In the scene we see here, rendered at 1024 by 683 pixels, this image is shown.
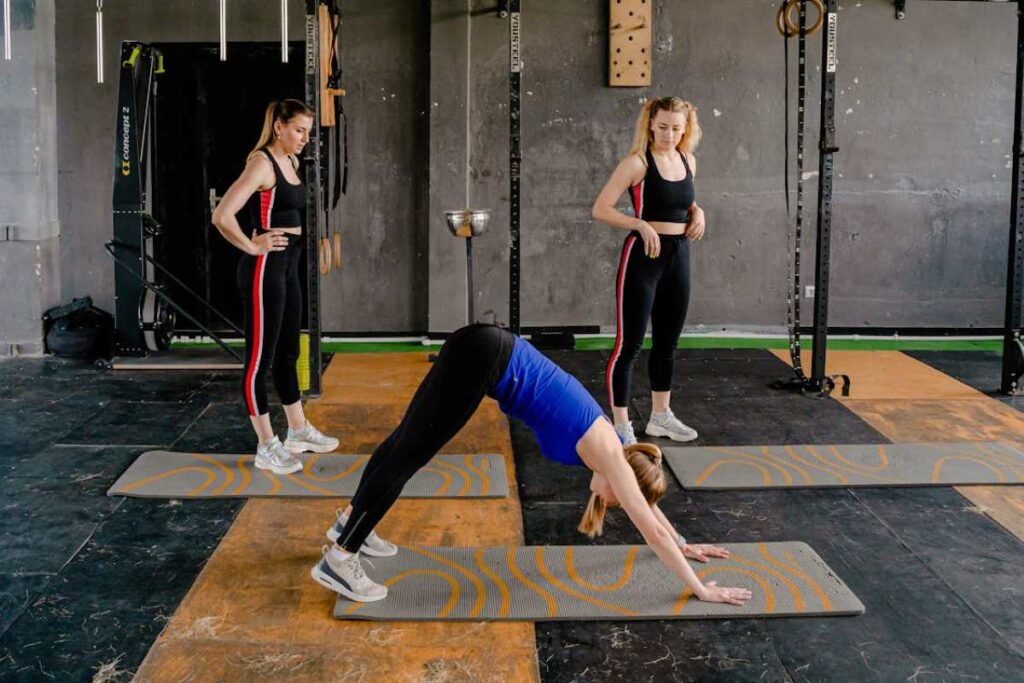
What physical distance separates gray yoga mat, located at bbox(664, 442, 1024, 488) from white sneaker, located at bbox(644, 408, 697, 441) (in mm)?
154

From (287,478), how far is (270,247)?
91 cm

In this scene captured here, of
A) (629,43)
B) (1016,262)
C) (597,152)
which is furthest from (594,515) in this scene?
(629,43)

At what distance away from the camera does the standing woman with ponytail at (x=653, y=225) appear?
4.56 meters

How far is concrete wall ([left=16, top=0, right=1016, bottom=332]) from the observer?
276 inches

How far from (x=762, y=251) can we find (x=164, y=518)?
4676mm

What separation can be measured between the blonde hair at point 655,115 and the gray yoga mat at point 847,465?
131 cm

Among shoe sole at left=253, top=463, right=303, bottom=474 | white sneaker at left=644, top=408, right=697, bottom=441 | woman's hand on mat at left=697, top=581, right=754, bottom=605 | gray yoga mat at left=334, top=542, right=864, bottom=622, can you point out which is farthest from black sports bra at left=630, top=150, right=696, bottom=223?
woman's hand on mat at left=697, top=581, right=754, bottom=605

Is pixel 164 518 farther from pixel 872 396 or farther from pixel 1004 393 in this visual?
pixel 1004 393

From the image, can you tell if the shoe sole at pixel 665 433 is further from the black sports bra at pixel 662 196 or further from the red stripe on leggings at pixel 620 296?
the black sports bra at pixel 662 196

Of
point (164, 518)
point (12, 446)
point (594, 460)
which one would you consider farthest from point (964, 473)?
point (12, 446)

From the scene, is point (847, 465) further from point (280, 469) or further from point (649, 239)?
point (280, 469)

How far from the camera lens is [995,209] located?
7.36 m

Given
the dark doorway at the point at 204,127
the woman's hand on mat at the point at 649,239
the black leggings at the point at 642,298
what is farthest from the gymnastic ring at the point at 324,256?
the woman's hand on mat at the point at 649,239

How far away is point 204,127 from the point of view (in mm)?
7070
